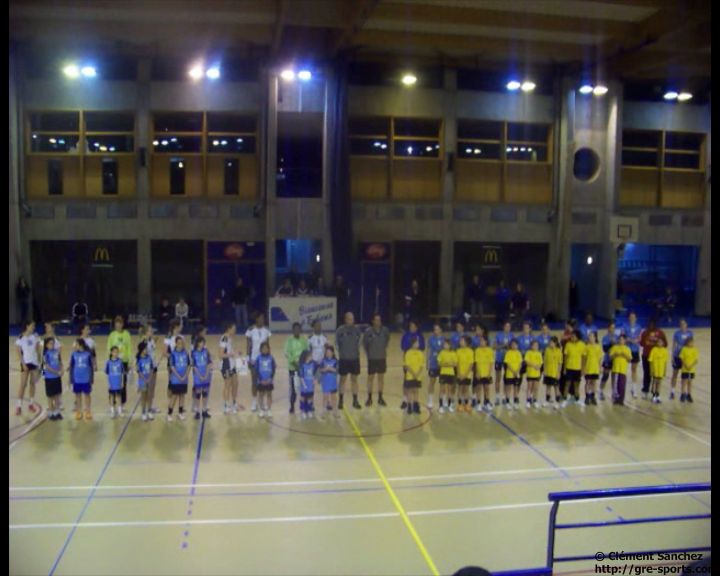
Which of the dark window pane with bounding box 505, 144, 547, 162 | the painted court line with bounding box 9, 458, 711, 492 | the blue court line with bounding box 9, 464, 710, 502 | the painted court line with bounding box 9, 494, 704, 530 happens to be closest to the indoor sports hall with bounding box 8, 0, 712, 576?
the dark window pane with bounding box 505, 144, 547, 162

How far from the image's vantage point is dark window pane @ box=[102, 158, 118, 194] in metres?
26.3

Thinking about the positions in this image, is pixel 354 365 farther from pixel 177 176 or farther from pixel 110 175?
pixel 110 175

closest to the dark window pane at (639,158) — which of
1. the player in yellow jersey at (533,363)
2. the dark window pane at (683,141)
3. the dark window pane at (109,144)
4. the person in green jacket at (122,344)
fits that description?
the dark window pane at (683,141)

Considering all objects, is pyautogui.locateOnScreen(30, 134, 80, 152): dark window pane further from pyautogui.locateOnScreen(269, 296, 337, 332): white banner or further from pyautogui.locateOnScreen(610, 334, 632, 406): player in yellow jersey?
pyautogui.locateOnScreen(610, 334, 632, 406): player in yellow jersey

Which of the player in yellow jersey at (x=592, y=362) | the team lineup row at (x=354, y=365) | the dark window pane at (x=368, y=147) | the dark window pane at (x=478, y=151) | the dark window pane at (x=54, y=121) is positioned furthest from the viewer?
the dark window pane at (x=478, y=151)

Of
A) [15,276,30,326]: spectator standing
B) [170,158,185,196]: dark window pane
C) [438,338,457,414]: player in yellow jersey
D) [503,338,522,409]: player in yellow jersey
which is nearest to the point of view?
A: [438,338,457,414]: player in yellow jersey

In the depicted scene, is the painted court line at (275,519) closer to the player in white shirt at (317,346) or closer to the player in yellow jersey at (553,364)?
the player in yellow jersey at (553,364)

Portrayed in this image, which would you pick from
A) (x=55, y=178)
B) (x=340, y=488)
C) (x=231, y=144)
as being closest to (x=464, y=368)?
(x=340, y=488)

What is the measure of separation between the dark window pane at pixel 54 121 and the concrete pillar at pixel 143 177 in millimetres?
2395

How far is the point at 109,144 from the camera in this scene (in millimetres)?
26328

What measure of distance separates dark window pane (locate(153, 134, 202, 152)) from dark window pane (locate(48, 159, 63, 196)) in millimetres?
3593

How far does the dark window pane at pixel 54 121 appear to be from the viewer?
2588 cm

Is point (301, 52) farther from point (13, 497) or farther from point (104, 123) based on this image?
point (13, 497)

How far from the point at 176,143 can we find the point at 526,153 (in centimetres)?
1388
